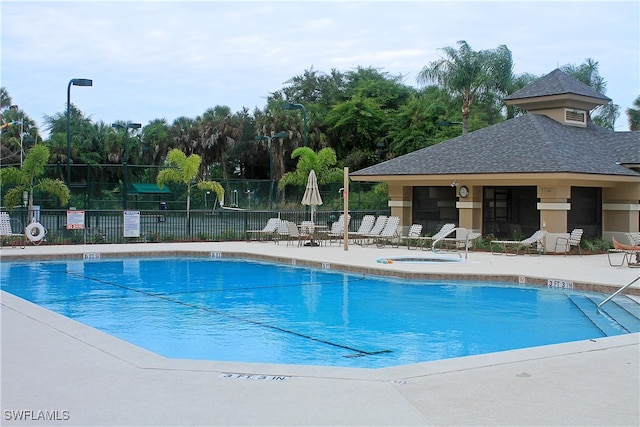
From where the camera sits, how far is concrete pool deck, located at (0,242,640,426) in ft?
17.7

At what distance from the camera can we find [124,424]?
204 inches

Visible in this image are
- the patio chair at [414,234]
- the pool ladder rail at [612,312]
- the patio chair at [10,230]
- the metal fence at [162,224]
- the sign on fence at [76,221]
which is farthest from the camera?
the metal fence at [162,224]

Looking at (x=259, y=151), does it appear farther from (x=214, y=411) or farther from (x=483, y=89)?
(x=214, y=411)

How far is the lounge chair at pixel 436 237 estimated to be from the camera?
2162cm

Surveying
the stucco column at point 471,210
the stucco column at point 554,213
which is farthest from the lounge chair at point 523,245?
the stucco column at point 471,210

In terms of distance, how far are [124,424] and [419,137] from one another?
4150 centimetres

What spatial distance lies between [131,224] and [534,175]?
12875 millimetres

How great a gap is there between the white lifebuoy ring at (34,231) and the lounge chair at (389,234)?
416 inches

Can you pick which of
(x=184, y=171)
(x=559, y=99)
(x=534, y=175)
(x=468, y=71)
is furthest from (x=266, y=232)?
(x=468, y=71)

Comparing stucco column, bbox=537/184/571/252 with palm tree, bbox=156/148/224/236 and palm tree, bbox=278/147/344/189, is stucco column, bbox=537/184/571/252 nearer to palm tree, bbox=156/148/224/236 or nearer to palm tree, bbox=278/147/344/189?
palm tree, bbox=278/147/344/189

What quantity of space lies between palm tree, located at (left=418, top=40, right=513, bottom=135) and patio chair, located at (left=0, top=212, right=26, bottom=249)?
22.2 m

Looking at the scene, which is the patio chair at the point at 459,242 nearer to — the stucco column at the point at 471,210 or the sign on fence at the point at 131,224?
the stucco column at the point at 471,210

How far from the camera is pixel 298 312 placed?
41.8 ft

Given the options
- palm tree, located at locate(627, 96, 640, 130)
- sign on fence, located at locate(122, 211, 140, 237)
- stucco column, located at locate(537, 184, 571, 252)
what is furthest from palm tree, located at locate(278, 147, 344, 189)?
palm tree, located at locate(627, 96, 640, 130)
